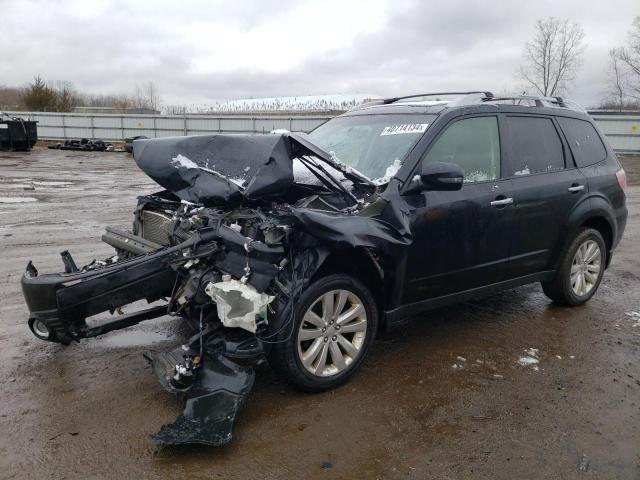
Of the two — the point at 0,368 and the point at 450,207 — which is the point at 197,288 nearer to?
the point at 0,368

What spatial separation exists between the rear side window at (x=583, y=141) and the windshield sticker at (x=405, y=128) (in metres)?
1.80

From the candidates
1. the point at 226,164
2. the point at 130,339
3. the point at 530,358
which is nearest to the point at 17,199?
the point at 130,339

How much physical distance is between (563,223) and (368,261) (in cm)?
229

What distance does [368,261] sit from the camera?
12.3ft

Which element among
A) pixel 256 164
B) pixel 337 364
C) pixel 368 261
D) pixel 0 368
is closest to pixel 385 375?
pixel 337 364

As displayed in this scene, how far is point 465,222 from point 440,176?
662mm

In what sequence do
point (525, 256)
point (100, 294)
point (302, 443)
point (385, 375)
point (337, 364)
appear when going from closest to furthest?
point (302, 443)
point (100, 294)
point (337, 364)
point (385, 375)
point (525, 256)

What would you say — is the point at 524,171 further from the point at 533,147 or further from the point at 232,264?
the point at 232,264

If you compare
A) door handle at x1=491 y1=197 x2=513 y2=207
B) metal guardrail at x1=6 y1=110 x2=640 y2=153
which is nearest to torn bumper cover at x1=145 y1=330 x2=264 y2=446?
door handle at x1=491 y1=197 x2=513 y2=207

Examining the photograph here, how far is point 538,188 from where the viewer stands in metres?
4.75

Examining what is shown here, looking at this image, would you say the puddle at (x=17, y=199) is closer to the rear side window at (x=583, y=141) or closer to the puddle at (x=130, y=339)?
the puddle at (x=130, y=339)

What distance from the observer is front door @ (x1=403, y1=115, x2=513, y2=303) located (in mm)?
4023

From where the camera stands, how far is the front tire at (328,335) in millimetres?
3420

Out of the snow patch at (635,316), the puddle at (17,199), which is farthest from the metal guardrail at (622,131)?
the puddle at (17,199)
